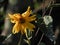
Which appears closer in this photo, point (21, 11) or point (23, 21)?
point (23, 21)

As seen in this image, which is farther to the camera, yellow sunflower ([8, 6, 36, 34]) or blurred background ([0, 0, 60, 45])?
blurred background ([0, 0, 60, 45])

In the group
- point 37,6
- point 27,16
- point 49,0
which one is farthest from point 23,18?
point 37,6

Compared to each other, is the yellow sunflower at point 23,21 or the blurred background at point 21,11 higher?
the yellow sunflower at point 23,21

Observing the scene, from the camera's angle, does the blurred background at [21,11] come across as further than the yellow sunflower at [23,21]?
Yes

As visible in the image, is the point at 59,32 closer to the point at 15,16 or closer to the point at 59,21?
the point at 59,21

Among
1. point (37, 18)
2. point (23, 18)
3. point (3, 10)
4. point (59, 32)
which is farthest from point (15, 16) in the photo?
point (59, 32)

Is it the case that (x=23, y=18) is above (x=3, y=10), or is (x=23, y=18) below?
above

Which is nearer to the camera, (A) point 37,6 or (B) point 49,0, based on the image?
(B) point 49,0

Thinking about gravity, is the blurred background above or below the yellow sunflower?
below

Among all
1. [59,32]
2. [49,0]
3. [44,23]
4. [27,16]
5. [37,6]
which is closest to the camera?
[27,16]

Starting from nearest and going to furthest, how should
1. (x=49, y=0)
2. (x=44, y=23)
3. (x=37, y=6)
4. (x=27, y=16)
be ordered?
1. (x=27, y=16)
2. (x=44, y=23)
3. (x=49, y=0)
4. (x=37, y=6)

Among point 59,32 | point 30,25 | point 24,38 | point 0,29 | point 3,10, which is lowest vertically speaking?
point 59,32
